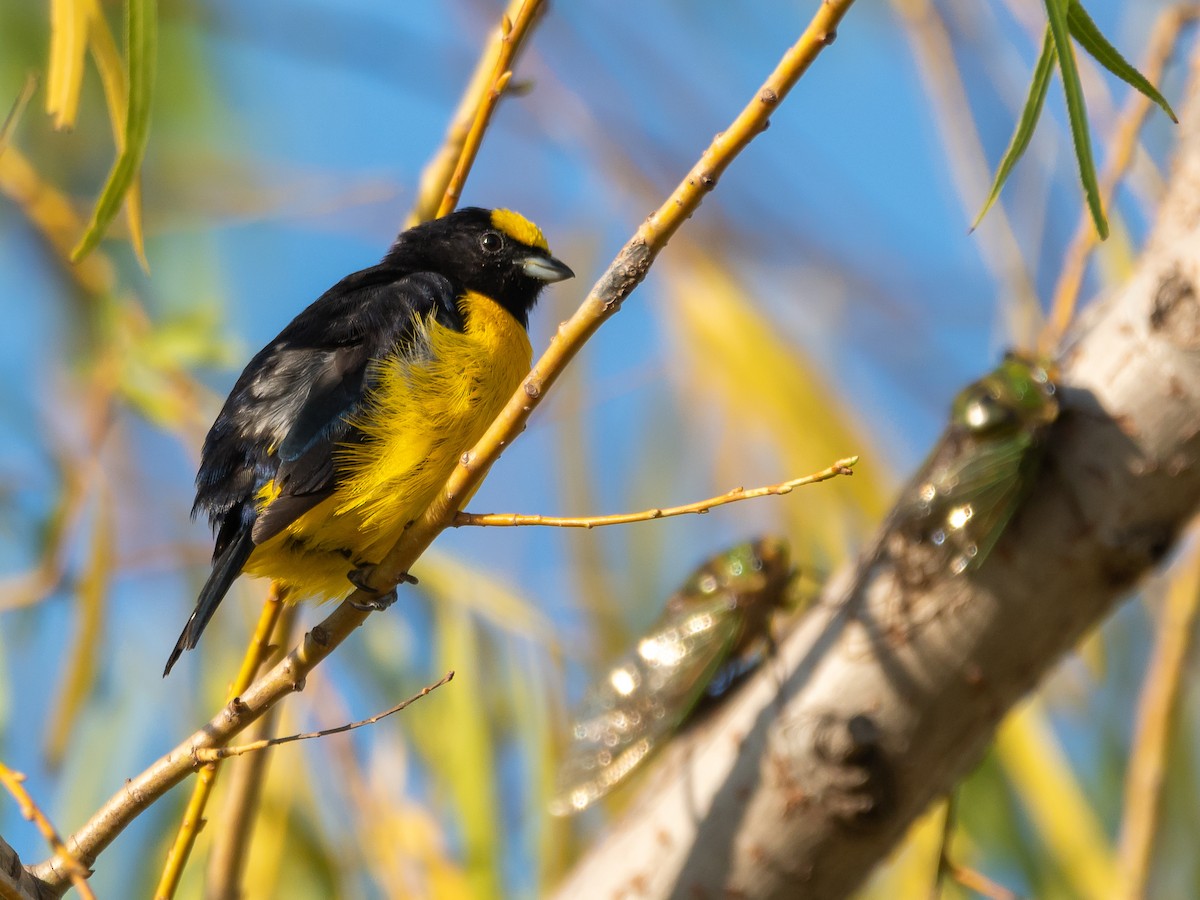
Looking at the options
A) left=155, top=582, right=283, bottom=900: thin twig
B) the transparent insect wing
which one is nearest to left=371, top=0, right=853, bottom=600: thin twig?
left=155, top=582, right=283, bottom=900: thin twig

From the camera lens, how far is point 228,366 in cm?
313

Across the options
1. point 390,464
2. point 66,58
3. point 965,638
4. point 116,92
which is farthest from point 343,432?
point 965,638

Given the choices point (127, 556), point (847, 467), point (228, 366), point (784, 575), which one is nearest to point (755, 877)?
point (784, 575)

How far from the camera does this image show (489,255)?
12.7 feet

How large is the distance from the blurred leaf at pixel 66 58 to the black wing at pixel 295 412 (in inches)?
38.3

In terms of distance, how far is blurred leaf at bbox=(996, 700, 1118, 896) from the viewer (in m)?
3.12

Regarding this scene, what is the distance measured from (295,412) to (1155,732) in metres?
1.99

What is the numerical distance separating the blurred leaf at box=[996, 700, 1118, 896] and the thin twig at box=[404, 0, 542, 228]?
1.71m

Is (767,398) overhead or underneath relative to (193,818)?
overhead

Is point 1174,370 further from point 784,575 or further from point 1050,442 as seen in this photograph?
point 784,575

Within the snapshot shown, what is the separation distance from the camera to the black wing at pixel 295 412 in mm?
2650

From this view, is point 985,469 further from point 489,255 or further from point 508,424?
point 489,255

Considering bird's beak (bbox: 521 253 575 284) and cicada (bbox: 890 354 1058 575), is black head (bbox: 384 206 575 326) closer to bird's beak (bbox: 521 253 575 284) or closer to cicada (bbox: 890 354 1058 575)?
bird's beak (bbox: 521 253 575 284)

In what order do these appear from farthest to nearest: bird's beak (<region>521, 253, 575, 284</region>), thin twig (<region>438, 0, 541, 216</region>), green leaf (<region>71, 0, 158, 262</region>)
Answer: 1. bird's beak (<region>521, 253, 575, 284</region>)
2. thin twig (<region>438, 0, 541, 216</region>)
3. green leaf (<region>71, 0, 158, 262</region>)
